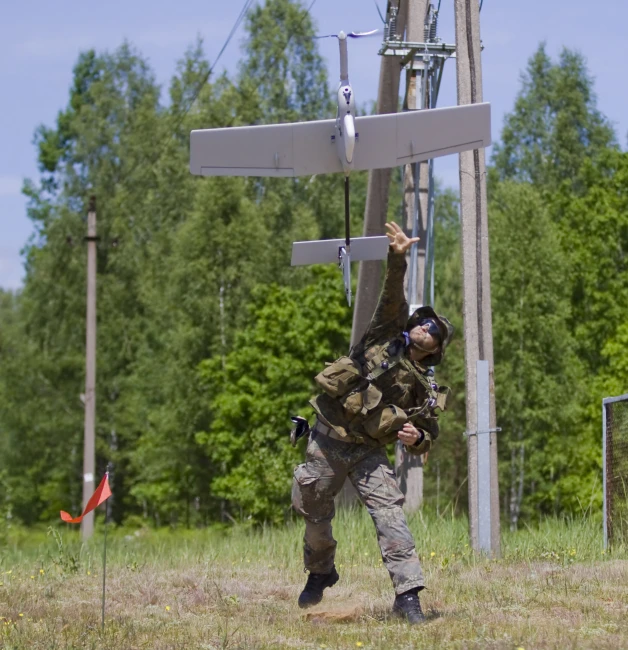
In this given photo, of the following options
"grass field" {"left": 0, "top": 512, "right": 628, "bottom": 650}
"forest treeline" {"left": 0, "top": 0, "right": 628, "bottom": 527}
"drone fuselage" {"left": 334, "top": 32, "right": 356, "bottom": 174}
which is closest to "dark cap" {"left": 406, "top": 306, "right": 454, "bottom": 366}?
"grass field" {"left": 0, "top": 512, "right": 628, "bottom": 650}

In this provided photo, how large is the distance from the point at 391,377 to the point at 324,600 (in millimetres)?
1605

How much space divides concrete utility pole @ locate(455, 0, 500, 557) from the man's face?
9.98 feet

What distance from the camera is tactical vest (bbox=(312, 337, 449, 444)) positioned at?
21.1 feet

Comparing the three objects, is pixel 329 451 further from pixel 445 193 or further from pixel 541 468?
pixel 445 193

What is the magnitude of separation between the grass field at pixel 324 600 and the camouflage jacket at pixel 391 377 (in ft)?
3.45

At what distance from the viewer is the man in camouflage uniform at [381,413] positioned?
21.0 feet

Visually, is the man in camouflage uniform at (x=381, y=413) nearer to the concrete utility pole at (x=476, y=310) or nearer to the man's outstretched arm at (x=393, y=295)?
the man's outstretched arm at (x=393, y=295)

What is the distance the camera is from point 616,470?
9430mm

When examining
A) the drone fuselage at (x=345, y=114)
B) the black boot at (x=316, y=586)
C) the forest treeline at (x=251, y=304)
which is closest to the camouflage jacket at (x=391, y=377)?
the black boot at (x=316, y=586)

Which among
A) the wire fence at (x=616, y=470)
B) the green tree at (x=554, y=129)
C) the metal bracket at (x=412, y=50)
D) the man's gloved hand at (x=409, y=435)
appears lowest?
the wire fence at (x=616, y=470)

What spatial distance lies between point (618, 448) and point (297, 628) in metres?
4.20

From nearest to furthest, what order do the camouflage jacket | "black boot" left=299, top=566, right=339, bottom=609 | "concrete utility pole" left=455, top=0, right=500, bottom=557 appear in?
the camouflage jacket
"black boot" left=299, top=566, right=339, bottom=609
"concrete utility pole" left=455, top=0, right=500, bottom=557

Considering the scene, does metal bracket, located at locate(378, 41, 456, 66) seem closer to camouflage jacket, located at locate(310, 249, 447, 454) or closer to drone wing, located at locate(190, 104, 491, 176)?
drone wing, located at locate(190, 104, 491, 176)

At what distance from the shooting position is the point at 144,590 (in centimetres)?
772
